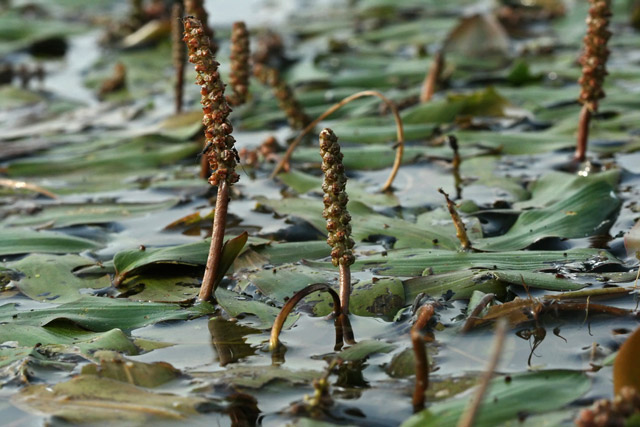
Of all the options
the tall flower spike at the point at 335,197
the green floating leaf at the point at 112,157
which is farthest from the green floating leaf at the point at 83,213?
the tall flower spike at the point at 335,197

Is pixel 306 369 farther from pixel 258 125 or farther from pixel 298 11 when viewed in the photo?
pixel 298 11

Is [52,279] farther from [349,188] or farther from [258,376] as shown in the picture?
[349,188]

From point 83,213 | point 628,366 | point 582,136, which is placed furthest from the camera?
point 582,136

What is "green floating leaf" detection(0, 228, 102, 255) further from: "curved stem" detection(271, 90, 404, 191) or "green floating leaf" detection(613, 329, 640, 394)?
"green floating leaf" detection(613, 329, 640, 394)

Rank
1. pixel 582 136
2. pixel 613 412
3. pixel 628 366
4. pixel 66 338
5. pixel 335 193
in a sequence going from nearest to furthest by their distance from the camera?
1. pixel 613 412
2. pixel 628 366
3. pixel 335 193
4. pixel 66 338
5. pixel 582 136

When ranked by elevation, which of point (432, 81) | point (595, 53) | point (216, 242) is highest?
point (595, 53)

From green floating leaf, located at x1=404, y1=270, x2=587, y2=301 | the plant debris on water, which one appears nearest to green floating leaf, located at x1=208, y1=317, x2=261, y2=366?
the plant debris on water

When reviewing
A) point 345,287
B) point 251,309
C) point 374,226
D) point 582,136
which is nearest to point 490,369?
point 345,287

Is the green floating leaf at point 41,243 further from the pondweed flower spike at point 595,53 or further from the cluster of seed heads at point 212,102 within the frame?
the pondweed flower spike at point 595,53
